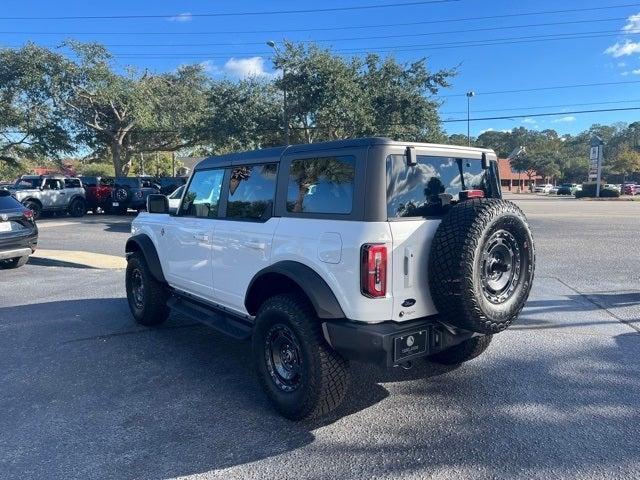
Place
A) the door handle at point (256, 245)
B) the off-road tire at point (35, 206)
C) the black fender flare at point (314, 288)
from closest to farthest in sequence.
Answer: the black fender flare at point (314, 288) < the door handle at point (256, 245) < the off-road tire at point (35, 206)

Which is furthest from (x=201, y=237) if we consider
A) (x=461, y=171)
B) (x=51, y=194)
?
(x=51, y=194)

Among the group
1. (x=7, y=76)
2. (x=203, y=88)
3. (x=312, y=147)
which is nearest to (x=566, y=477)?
(x=312, y=147)

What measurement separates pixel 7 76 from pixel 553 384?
31398 mm

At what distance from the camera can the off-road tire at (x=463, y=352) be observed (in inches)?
170

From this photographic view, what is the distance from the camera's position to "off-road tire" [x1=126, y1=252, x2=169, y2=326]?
5.56 m

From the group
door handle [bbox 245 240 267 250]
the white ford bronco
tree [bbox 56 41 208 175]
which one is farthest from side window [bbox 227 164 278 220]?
tree [bbox 56 41 208 175]

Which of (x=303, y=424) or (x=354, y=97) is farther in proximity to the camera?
(x=354, y=97)

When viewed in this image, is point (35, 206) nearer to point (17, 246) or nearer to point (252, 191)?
point (17, 246)

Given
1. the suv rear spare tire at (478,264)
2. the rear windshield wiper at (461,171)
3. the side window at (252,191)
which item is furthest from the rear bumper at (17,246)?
the suv rear spare tire at (478,264)

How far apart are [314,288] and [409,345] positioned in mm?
719

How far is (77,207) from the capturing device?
74.8 feet

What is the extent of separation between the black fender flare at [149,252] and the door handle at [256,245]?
185 cm

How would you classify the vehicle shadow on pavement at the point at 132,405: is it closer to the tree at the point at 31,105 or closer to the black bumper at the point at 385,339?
the black bumper at the point at 385,339

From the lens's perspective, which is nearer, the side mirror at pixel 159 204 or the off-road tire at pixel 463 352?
the off-road tire at pixel 463 352
